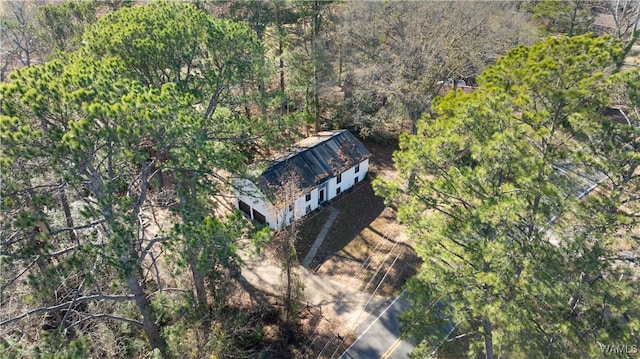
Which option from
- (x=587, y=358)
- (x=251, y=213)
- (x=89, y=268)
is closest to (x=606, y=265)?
(x=587, y=358)

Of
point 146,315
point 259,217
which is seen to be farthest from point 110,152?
point 259,217

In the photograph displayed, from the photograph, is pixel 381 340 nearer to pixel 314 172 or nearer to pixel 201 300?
pixel 201 300

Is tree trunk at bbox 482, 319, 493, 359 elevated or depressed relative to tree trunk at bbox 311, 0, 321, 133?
depressed

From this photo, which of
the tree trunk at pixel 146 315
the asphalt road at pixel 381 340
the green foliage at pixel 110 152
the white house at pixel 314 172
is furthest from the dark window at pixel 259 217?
the tree trunk at pixel 146 315

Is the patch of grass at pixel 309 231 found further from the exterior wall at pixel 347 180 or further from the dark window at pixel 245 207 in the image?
the dark window at pixel 245 207

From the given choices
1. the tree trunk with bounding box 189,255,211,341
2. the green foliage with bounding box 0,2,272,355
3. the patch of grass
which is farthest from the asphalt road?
the green foliage with bounding box 0,2,272,355

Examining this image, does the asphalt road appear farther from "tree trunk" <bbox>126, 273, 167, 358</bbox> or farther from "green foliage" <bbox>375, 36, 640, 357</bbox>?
"tree trunk" <bbox>126, 273, 167, 358</bbox>
